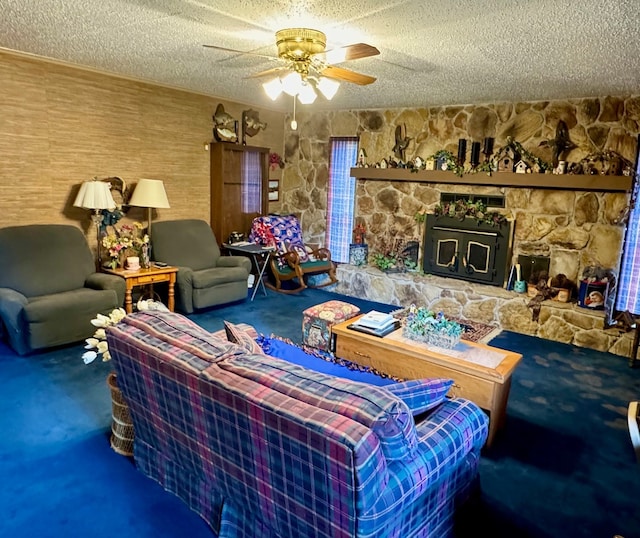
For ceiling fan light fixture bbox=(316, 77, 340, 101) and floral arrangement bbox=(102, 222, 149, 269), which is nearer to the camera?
ceiling fan light fixture bbox=(316, 77, 340, 101)

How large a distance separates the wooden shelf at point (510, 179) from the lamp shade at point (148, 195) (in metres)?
2.56

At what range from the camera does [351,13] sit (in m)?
2.60

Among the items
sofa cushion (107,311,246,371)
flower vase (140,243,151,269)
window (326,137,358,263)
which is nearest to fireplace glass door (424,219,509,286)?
window (326,137,358,263)

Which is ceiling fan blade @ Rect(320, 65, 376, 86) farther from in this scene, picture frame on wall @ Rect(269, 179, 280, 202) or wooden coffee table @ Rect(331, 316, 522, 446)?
picture frame on wall @ Rect(269, 179, 280, 202)

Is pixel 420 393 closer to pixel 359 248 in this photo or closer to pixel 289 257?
pixel 289 257

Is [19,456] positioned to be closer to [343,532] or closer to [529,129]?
[343,532]

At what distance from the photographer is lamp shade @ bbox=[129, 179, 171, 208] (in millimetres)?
4820

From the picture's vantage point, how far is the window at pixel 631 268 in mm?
4543

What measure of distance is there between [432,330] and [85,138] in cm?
379

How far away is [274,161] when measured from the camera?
267 inches

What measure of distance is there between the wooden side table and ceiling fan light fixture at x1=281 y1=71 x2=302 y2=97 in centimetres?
247

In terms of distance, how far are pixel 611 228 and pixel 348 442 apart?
4.39m

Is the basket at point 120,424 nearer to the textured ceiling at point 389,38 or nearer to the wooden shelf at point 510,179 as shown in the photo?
the textured ceiling at point 389,38

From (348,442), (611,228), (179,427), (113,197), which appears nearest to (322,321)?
(179,427)
